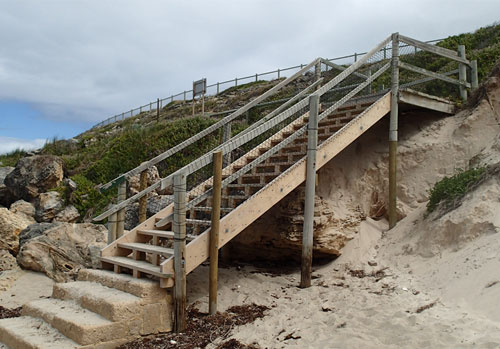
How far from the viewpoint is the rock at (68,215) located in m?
12.6

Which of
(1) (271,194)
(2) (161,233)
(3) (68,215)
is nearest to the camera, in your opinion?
(2) (161,233)

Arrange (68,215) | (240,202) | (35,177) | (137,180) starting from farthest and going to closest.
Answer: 1. (35,177)
2. (68,215)
3. (137,180)
4. (240,202)

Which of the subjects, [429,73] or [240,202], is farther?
[429,73]

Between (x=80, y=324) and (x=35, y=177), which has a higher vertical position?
(x=35, y=177)

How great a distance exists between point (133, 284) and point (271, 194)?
2188 mm

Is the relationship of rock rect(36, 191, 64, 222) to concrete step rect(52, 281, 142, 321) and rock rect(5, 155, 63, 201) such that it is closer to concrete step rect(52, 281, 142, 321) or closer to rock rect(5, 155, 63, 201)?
rock rect(5, 155, 63, 201)

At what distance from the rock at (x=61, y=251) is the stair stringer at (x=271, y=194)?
10.2 ft

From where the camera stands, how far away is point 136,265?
16.6 ft

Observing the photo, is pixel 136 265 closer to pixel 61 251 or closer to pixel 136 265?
pixel 136 265

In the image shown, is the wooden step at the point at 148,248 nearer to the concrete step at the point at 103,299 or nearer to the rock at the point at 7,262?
the concrete step at the point at 103,299

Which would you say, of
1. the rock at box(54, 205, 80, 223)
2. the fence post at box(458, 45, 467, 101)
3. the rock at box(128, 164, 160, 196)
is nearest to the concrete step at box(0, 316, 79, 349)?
the rock at box(128, 164, 160, 196)

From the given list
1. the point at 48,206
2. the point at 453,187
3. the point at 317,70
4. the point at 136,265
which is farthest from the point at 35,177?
the point at 453,187

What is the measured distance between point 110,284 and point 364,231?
420 centimetres

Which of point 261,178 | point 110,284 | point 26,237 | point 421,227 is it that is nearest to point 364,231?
point 421,227
